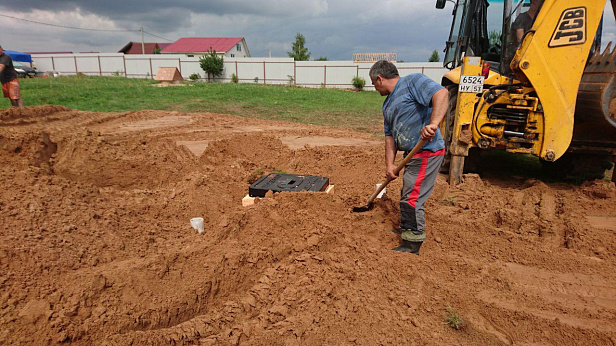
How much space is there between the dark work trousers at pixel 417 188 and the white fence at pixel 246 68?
81.8 feet

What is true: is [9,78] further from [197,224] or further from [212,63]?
[212,63]

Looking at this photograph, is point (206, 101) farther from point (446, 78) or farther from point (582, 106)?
point (582, 106)

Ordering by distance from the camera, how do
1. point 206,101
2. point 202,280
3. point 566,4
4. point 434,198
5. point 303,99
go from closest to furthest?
point 202,280 < point 566,4 < point 434,198 < point 206,101 < point 303,99

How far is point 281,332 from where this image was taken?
2311 millimetres

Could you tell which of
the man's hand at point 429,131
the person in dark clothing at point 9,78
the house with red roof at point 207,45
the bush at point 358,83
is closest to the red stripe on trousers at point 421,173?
the man's hand at point 429,131

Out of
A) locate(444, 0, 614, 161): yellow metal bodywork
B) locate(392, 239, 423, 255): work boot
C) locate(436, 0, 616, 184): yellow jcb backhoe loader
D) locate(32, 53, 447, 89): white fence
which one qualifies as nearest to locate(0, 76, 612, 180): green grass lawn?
locate(436, 0, 616, 184): yellow jcb backhoe loader

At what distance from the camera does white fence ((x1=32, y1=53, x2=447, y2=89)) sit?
27.5 metres

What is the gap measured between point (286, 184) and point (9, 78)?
367 inches

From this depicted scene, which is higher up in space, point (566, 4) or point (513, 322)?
point (566, 4)

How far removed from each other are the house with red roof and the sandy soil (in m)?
43.1

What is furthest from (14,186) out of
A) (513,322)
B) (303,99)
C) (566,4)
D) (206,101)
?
(303,99)

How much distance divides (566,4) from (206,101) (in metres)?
13.6

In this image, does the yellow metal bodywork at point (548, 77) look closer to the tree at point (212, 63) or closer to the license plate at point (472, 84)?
the license plate at point (472, 84)

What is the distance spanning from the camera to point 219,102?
15.6 m
